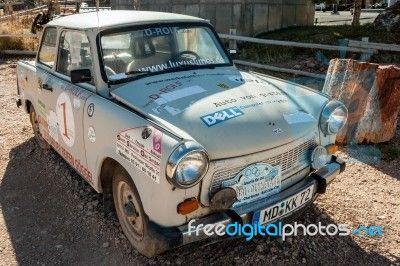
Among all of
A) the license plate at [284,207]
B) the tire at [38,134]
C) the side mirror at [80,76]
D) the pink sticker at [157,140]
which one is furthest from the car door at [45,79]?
the license plate at [284,207]

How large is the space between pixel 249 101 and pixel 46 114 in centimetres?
241

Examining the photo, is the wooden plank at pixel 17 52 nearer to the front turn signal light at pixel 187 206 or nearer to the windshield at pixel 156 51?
the windshield at pixel 156 51

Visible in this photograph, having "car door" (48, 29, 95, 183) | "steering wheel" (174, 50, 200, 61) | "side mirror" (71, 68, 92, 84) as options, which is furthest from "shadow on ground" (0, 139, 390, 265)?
"steering wheel" (174, 50, 200, 61)

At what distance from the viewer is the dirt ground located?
119 inches

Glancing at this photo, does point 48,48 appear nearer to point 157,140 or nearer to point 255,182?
point 157,140

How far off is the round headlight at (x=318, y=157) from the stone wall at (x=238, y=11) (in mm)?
9231

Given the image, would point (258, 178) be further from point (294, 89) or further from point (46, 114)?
point (46, 114)

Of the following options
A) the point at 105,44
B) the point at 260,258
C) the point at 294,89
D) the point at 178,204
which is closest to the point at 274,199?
the point at 260,258

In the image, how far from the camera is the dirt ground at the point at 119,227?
3033 millimetres

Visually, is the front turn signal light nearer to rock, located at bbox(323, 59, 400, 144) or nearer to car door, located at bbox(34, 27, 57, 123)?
car door, located at bbox(34, 27, 57, 123)

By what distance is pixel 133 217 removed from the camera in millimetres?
2943

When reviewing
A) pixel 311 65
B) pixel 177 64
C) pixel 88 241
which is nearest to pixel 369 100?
pixel 177 64

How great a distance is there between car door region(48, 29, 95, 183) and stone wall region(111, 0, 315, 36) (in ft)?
27.1

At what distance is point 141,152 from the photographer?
104 inches
